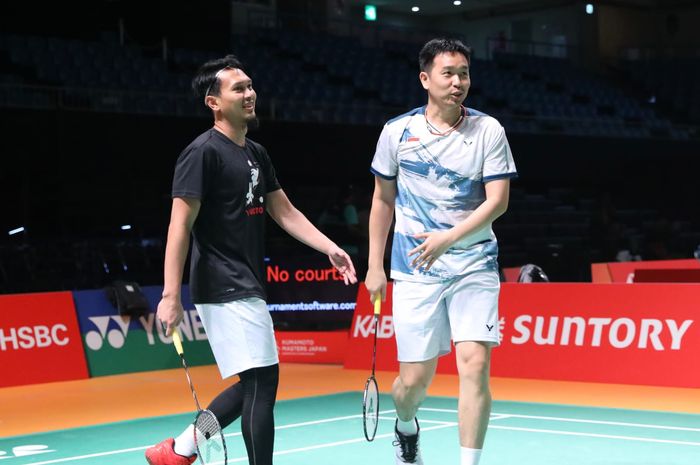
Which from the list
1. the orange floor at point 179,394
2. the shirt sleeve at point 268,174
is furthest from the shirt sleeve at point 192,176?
the orange floor at point 179,394

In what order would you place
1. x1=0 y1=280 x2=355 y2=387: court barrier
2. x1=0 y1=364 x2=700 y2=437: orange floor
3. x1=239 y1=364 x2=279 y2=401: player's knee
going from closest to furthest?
x1=239 y1=364 x2=279 y2=401: player's knee < x1=0 y1=364 x2=700 y2=437: orange floor < x1=0 y1=280 x2=355 y2=387: court barrier

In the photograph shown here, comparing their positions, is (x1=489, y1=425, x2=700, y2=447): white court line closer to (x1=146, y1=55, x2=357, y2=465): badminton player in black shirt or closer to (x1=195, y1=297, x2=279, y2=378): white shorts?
(x1=146, y1=55, x2=357, y2=465): badminton player in black shirt

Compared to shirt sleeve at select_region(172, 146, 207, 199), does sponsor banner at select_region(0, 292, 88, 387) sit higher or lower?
lower

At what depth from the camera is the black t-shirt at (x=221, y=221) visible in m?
4.44

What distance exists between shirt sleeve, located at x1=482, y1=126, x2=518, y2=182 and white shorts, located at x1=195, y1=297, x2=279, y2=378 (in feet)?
3.55

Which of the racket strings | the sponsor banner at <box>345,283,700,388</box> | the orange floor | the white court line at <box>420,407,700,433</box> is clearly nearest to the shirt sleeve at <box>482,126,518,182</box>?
the racket strings

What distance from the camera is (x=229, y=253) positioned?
4.50 m

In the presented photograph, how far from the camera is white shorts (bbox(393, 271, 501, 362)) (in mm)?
4633

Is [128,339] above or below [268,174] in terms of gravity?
below

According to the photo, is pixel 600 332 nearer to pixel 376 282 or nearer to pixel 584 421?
pixel 584 421

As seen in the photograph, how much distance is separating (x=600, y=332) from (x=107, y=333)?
4.58 metres

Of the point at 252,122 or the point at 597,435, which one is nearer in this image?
the point at 252,122

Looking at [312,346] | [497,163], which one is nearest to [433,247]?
[497,163]

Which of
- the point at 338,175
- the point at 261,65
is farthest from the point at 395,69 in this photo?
the point at 338,175
